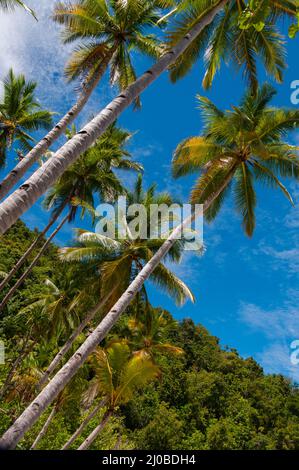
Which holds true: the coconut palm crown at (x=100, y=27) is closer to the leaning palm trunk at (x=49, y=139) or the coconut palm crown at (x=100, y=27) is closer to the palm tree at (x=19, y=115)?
the leaning palm trunk at (x=49, y=139)

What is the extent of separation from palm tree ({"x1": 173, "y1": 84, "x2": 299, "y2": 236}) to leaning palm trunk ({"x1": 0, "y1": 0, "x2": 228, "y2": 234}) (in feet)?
16.8

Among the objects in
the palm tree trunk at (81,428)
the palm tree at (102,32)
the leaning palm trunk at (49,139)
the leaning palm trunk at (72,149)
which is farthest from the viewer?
the palm tree trunk at (81,428)

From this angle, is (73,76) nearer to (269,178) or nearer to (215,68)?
(215,68)

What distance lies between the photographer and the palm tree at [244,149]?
13.6 metres

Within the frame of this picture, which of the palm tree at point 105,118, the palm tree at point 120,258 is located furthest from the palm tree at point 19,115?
the palm tree at point 105,118

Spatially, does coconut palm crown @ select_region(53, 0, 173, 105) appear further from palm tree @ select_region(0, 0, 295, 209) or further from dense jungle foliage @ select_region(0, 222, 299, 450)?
dense jungle foliage @ select_region(0, 222, 299, 450)

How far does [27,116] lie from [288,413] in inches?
1422

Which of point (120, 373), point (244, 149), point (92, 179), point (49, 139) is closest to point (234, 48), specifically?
point (244, 149)

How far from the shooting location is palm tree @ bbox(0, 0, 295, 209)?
211 inches

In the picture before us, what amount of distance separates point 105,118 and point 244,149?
786cm

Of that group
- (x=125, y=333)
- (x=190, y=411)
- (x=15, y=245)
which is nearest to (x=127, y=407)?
(x=190, y=411)

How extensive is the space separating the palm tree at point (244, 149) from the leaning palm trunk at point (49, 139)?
4493 mm

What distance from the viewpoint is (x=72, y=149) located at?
637cm

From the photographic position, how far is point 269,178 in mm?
14156
